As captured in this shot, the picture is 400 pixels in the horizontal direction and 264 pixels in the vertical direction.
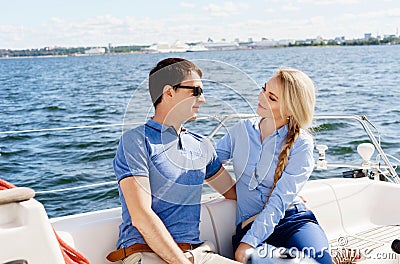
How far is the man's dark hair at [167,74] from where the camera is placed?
1.73 metres

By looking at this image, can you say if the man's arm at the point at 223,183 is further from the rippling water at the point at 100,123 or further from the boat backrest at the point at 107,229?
the rippling water at the point at 100,123

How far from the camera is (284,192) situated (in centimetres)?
191

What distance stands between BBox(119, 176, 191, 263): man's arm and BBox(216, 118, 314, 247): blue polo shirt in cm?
31

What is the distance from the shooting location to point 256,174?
2.00m

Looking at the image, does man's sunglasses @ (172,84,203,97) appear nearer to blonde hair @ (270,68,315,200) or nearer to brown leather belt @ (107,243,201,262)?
blonde hair @ (270,68,315,200)

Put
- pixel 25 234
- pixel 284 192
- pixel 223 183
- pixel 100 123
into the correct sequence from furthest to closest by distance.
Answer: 1. pixel 100 123
2. pixel 223 183
3. pixel 284 192
4. pixel 25 234

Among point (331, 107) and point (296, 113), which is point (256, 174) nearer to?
point (296, 113)

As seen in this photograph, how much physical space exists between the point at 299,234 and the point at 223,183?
1.05ft

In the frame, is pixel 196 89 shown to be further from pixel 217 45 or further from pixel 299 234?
pixel 217 45

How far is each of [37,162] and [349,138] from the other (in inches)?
157

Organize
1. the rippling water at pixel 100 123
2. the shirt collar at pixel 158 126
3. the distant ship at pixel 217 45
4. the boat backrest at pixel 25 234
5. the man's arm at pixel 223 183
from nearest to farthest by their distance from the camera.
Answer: the boat backrest at pixel 25 234 → the shirt collar at pixel 158 126 → the rippling water at pixel 100 123 → the man's arm at pixel 223 183 → the distant ship at pixel 217 45

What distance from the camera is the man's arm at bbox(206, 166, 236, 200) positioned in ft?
6.59

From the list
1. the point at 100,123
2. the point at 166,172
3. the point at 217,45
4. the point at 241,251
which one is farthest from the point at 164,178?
the point at 100,123

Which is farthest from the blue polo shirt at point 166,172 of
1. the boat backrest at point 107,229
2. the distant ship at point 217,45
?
the distant ship at point 217,45
